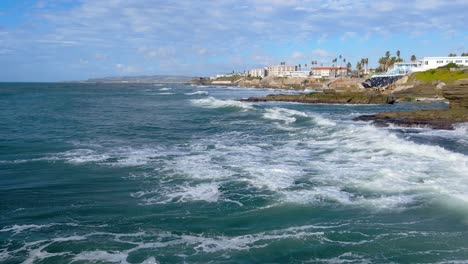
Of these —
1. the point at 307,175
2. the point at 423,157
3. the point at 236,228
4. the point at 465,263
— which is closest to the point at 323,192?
the point at 307,175

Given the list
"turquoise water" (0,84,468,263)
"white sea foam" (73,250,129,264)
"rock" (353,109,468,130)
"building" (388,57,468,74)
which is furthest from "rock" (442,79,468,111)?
"building" (388,57,468,74)

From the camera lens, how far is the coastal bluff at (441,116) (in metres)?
27.3

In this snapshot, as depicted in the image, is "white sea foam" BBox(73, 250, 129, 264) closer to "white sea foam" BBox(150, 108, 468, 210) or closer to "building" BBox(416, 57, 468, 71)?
"white sea foam" BBox(150, 108, 468, 210)

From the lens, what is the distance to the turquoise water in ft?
28.5

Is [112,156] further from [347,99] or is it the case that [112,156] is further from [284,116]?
[347,99]

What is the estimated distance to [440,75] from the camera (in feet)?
233

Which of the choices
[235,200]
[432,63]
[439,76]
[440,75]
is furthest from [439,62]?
[235,200]

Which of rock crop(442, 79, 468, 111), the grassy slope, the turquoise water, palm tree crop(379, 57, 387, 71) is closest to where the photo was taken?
the turquoise water

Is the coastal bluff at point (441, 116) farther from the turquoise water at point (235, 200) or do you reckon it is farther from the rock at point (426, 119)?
the turquoise water at point (235, 200)

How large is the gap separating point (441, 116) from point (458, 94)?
4457 mm

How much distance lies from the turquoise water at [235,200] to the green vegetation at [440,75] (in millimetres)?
48168

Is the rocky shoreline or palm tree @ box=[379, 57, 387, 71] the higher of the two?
palm tree @ box=[379, 57, 387, 71]

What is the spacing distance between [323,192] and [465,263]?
197 inches

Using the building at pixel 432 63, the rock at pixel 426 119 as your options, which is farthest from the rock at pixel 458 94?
the building at pixel 432 63
